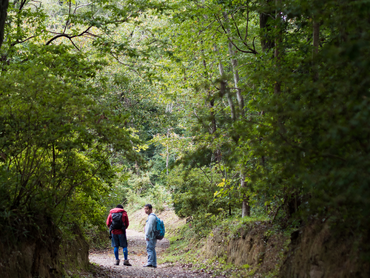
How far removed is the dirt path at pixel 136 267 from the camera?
9.77 meters

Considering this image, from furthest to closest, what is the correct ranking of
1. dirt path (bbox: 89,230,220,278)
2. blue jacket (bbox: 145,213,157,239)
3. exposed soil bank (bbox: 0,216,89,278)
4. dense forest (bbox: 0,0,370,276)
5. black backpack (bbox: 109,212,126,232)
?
black backpack (bbox: 109,212,126,232), blue jacket (bbox: 145,213,157,239), dirt path (bbox: 89,230,220,278), exposed soil bank (bbox: 0,216,89,278), dense forest (bbox: 0,0,370,276)

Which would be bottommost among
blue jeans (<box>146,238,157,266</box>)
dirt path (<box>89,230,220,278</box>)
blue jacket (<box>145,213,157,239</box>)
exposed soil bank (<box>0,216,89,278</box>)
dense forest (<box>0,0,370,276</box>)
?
dirt path (<box>89,230,220,278</box>)

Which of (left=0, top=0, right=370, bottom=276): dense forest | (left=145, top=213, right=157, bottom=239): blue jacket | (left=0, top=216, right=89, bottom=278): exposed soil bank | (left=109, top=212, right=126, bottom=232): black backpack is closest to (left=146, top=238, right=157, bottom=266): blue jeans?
(left=145, top=213, right=157, bottom=239): blue jacket

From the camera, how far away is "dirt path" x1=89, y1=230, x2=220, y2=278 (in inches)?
385

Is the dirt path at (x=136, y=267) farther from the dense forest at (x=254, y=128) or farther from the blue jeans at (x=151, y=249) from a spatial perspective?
the dense forest at (x=254, y=128)

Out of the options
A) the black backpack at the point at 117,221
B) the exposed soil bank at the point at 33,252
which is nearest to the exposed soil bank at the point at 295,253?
the black backpack at the point at 117,221

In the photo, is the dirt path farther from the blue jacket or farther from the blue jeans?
the blue jacket

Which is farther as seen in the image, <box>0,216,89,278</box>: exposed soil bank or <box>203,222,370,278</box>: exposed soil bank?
<box>0,216,89,278</box>: exposed soil bank

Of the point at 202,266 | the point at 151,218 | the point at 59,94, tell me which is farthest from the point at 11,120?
the point at 202,266

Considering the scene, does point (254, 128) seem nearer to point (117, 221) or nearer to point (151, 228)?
point (151, 228)

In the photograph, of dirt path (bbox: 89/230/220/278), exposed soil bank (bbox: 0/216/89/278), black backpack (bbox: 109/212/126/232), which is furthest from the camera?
black backpack (bbox: 109/212/126/232)

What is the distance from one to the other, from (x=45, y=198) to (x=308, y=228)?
447cm

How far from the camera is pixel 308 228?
553cm

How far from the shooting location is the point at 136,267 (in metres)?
11.7
